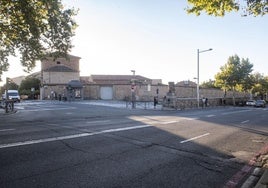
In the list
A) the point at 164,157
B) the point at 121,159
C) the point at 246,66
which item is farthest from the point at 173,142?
the point at 246,66

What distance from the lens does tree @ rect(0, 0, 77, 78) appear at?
1830cm

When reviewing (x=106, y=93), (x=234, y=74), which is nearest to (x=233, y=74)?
(x=234, y=74)

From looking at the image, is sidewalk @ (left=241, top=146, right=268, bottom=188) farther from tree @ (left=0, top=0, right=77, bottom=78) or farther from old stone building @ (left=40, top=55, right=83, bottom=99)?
old stone building @ (left=40, top=55, right=83, bottom=99)

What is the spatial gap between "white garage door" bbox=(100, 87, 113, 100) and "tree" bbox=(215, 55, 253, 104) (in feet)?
90.8

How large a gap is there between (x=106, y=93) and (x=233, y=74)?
3195cm

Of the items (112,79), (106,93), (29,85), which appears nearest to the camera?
(106,93)

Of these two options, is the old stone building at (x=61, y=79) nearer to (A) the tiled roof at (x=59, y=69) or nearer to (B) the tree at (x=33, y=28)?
(A) the tiled roof at (x=59, y=69)

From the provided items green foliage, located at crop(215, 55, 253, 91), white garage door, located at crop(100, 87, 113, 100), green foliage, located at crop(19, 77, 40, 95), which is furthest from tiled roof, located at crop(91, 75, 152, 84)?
green foliage, located at crop(215, 55, 253, 91)

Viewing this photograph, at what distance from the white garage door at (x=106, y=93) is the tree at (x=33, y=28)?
35.3 meters

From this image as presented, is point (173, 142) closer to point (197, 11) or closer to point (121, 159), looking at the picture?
point (121, 159)

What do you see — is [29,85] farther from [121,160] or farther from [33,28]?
[121,160]

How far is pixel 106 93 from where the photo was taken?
60.1 m

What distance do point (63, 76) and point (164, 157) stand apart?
206 ft

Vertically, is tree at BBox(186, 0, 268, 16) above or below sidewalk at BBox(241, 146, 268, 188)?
above
